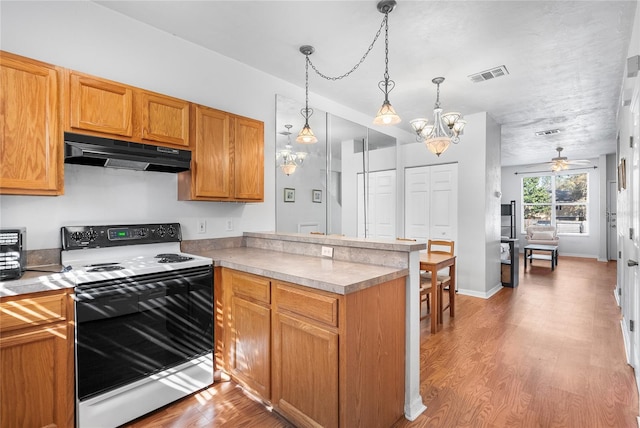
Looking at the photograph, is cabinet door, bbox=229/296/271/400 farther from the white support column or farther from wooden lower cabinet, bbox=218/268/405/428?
the white support column

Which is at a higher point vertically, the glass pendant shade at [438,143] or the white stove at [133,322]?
the glass pendant shade at [438,143]

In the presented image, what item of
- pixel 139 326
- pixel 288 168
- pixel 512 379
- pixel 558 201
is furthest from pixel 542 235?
pixel 139 326

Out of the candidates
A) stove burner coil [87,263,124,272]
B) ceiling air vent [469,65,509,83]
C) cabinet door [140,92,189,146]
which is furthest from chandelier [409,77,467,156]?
stove burner coil [87,263,124,272]

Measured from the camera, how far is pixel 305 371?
1.80 meters

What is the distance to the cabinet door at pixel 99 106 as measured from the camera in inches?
78.8

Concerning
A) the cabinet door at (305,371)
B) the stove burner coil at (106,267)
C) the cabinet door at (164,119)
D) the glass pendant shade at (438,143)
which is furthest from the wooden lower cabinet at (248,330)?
the glass pendant shade at (438,143)

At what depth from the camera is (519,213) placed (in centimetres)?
997

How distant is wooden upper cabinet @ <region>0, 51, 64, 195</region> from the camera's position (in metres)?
1.78

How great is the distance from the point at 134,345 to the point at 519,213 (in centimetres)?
1090

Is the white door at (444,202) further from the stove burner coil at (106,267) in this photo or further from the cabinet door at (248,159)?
the stove burner coil at (106,267)

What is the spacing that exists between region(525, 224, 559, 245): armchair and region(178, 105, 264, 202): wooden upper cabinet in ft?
28.5

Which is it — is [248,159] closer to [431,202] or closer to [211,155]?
[211,155]

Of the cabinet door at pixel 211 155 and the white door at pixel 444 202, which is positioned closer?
the cabinet door at pixel 211 155

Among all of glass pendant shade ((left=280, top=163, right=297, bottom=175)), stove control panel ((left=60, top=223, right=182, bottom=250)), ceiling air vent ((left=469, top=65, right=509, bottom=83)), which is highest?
ceiling air vent ((left=469, top=65, right=509, bottom=83))
